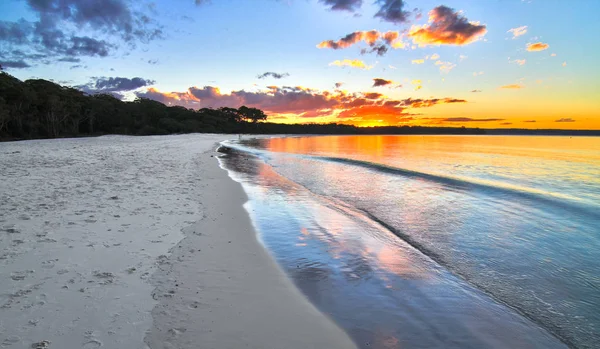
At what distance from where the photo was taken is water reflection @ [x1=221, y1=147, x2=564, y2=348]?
3711 mm

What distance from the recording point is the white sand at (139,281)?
3143mm

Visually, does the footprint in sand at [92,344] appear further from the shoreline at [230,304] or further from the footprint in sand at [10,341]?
the footprint in sand at [10,341]

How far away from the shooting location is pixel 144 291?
394 cm

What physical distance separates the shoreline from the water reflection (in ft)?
1.08

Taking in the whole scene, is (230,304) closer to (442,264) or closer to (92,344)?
(92,344)

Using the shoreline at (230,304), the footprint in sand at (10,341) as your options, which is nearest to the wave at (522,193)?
the shoreline at (230,304)

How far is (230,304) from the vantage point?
12.8ft

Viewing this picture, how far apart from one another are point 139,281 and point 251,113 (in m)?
147

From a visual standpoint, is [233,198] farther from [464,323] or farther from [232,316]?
[464,323]

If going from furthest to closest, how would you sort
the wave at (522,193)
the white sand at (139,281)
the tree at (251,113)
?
the tree at (251,113), the wave at (522,193), the white sand at (139,281)

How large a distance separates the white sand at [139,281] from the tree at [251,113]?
14161 cm

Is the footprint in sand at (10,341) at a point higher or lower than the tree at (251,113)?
lower

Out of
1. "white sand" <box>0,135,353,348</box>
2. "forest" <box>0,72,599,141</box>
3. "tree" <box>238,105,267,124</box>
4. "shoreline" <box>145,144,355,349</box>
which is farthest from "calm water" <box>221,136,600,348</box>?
"tree" <box>238,105,267,124</box>

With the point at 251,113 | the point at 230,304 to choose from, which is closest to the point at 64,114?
the point at 230,304
